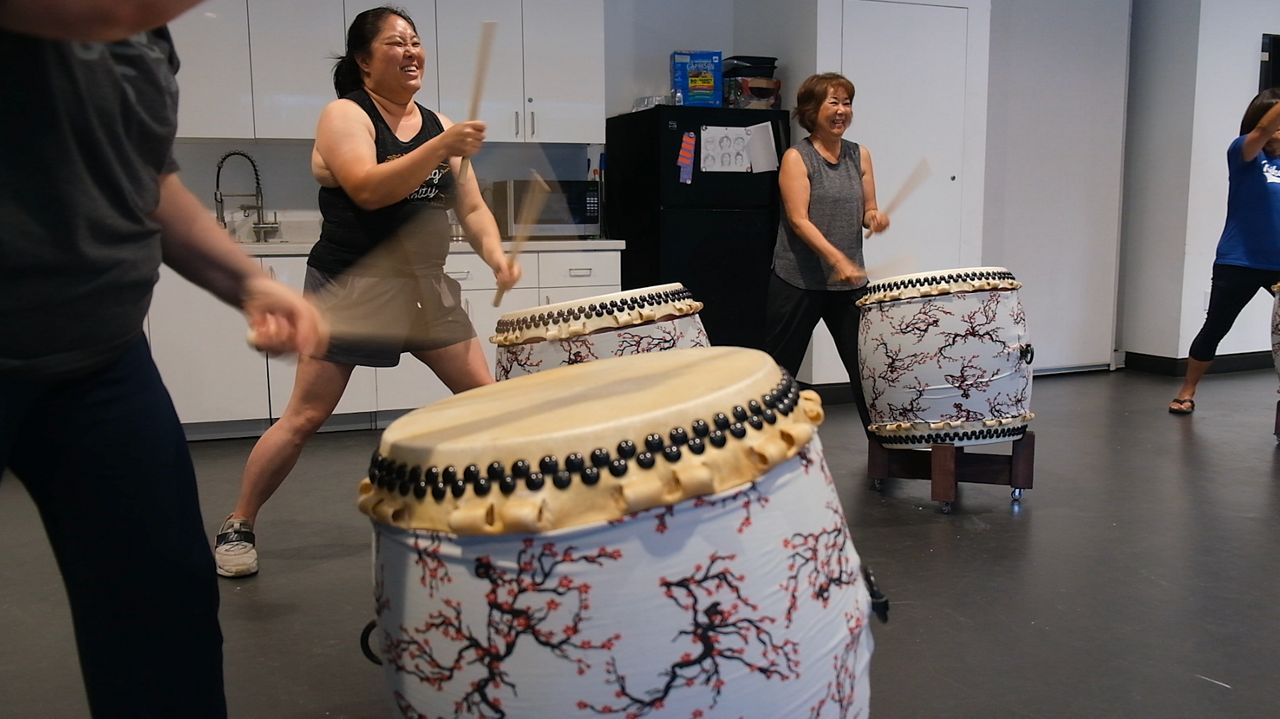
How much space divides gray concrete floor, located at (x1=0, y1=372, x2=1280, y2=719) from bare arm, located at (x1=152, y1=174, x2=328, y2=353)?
98cm

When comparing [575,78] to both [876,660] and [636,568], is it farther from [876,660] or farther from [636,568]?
[636,568]

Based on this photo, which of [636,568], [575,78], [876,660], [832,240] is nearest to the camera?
[636,568]

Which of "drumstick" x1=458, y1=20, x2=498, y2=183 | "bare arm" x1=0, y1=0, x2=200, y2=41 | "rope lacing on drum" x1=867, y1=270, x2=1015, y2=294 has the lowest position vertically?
"rope lacing on drum" x1=867, y1=270, x2=1015, y2=294

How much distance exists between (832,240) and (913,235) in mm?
1913

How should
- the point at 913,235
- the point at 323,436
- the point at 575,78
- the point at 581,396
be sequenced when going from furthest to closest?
1. the point at 913,235
2. the point at 575,78
3. the point at 323,436
4. the point at 581,396

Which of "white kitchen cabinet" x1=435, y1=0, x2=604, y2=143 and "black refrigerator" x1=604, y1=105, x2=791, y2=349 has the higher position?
"white kitchen cabinet" x1=435, y1=0, x2=604, y2=143

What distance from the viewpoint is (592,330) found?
1.98m

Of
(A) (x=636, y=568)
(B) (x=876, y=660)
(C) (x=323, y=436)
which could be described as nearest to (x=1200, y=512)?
(B) (x=876, y=660)

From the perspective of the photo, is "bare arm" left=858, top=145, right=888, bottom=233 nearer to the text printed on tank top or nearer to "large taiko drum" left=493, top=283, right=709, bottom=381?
"large taiko drum" left=493, top=283, right=709, bottom=381

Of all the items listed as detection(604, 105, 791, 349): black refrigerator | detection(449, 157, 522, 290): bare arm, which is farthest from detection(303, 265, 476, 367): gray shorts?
detection(604, 105, 791, 349): black refrigerator

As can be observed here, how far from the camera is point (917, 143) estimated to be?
4.93 m

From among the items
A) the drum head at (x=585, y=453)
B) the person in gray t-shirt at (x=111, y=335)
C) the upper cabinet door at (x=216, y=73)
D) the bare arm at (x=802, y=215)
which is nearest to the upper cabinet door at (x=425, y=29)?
the upper cabinet door at (x=216, y=73)

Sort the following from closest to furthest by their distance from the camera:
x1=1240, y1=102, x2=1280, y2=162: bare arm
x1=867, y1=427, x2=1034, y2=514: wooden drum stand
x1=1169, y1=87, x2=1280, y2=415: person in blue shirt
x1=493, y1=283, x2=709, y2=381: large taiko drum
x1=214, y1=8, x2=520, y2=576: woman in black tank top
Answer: x1=493, y1=283, x2=709, y2=381: large taiko drum, x1=214, y1=8, x2=520, y2=576: woman in black tank top, x1=867, y1=427, x2=1034, y2=514: wooden drum stand, x1=1240, y1=102, x2=1280, y2=162: bare arm, x1=1169, y1=87, x2=1280, y2=415: person in blue shirt

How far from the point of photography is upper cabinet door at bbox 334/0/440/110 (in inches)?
169
